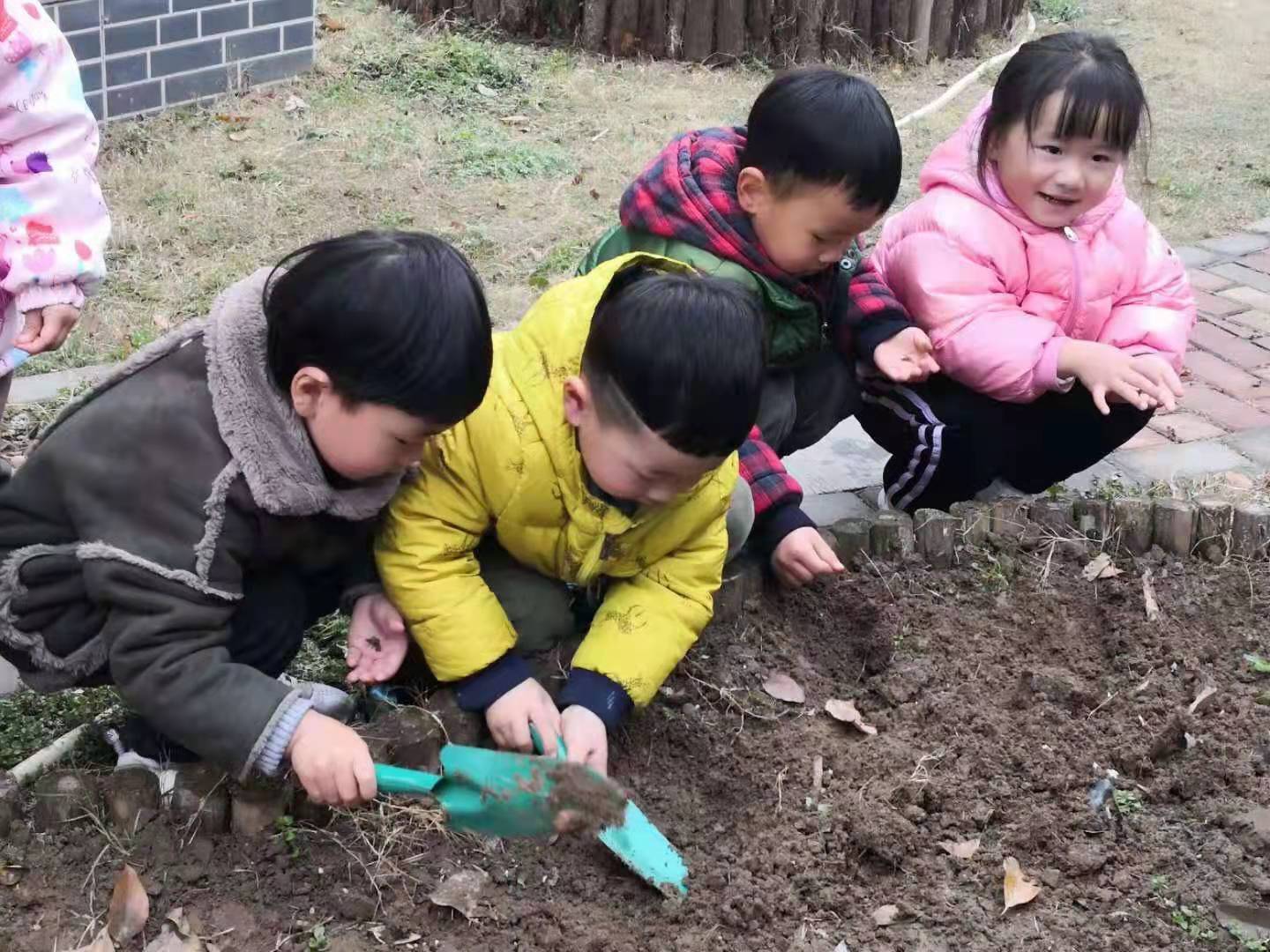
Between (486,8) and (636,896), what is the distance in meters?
5.26

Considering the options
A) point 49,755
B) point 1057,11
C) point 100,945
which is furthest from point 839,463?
point 1057,11

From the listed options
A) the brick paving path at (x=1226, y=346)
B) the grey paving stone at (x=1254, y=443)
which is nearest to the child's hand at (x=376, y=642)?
the brick paving path at (x=1226, y=346)

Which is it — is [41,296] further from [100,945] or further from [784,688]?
[784,688]

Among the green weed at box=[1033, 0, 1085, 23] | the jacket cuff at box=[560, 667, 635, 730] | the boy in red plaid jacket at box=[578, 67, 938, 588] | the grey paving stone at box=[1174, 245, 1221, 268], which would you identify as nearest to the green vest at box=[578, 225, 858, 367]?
the boy in red plaid jacket at box=[578, 67, 938, 588]

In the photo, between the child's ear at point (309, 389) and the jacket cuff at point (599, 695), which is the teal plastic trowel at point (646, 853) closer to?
the jacket cuff at point (599, 695)

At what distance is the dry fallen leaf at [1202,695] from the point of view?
2479 mm

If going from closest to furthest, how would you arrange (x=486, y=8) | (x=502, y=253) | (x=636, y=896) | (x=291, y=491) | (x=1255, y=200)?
(x=291, y=491)
(x=636, y=896)
(x=502, y=253)
(x=1255, y=200)
(x=486, y=8)

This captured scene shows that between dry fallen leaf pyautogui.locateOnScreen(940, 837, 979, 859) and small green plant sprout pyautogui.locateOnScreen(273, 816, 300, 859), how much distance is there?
96 cm

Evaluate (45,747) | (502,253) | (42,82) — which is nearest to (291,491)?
(45,747)

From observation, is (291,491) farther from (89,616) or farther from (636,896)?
(636,896)

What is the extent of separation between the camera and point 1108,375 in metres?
2.84

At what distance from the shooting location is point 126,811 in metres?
2.01

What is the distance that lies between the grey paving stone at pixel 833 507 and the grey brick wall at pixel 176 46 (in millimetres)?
3076

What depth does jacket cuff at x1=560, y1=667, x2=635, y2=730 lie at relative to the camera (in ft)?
7.22
